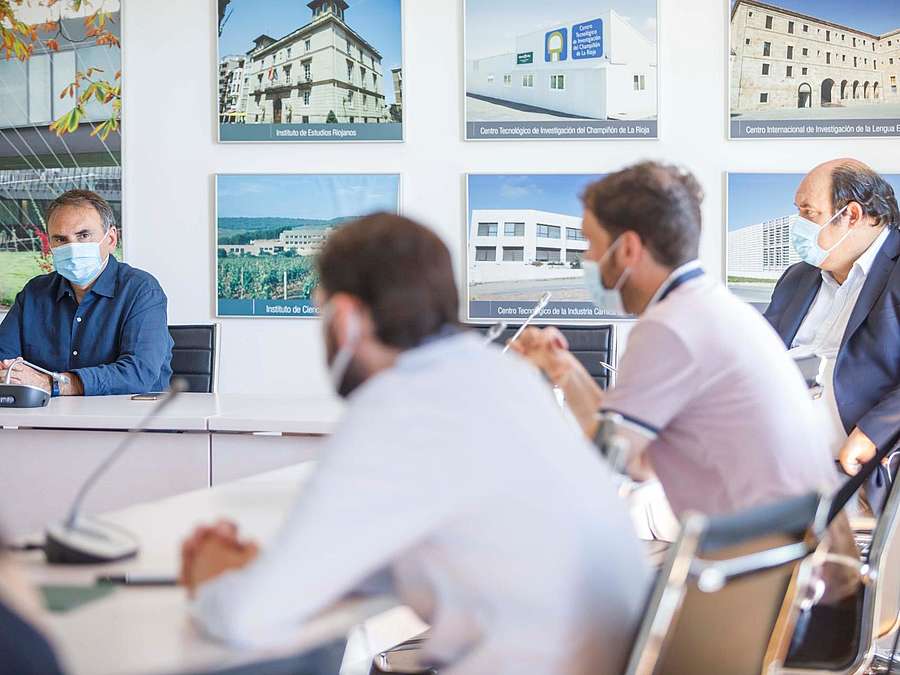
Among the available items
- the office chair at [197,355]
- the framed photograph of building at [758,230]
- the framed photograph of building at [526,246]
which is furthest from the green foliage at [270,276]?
the framed photograph of building at [758,230]

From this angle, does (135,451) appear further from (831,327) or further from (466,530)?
(831,327)

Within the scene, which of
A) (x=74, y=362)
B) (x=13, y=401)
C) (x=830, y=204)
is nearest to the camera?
(x=13, y=401)

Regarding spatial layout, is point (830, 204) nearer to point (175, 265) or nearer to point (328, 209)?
point (328, 209)

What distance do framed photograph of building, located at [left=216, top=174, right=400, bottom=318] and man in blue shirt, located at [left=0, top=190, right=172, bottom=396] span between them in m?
1.07

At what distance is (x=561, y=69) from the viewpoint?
4.69 m

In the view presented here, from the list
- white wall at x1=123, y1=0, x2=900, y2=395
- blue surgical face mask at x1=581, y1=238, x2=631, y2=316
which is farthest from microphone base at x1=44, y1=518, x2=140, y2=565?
white wall at x1=123, y1=0, x2=900, y2=395

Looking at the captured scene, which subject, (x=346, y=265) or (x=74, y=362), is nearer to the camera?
(x=346, y=265)

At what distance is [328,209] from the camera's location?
191 inches

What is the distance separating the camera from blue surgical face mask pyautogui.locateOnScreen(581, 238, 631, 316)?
2117 millimetres

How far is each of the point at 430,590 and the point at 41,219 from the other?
165 inches

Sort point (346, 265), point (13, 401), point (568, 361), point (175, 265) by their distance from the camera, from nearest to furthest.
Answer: point (346, 265) < point (568, 361) < point (13, 401) < point (175, 265)

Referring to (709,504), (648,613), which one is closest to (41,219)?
(709,504)

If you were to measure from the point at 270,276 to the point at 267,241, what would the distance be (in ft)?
0.52

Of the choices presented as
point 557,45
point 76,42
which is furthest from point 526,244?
point 76,42
